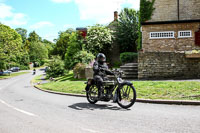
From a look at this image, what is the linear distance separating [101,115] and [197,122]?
243 cm

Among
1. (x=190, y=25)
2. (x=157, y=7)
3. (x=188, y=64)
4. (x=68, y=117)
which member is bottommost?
(x=68, y=117)

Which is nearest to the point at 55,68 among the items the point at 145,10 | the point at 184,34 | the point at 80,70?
the point at 80,70

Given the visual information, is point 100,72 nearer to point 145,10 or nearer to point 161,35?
point 161,35

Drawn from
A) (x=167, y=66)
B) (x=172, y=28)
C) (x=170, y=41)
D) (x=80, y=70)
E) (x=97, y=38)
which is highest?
(x=97, y=38)

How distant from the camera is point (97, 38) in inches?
1148

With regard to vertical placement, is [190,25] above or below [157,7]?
below

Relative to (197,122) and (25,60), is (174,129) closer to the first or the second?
(197,122)

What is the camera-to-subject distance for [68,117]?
18.5 feet

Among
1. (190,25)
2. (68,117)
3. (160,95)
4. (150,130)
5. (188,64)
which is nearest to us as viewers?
(150,130)

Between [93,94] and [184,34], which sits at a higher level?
[184,34]

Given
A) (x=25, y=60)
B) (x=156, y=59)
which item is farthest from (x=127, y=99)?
(x=25, y=60)

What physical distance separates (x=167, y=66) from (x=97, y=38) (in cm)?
1646

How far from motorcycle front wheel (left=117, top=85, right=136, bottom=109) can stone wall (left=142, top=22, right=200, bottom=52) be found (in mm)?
14145

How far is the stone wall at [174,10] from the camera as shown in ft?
65.6
